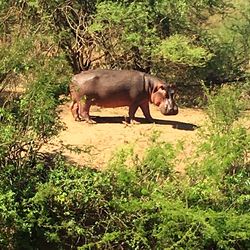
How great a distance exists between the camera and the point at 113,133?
10.7 metres

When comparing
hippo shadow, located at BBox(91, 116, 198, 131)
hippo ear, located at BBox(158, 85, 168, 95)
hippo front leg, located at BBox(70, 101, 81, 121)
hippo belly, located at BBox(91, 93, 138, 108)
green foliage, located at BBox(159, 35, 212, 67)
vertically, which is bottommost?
hippo shadow, located at BBox(91, 116, 198, 131)

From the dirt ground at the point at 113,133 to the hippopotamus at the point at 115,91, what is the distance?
0.28m

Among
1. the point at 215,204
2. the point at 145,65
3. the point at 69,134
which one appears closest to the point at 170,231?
the point at 215,204

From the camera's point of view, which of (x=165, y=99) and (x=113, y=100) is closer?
(x=113, y=100)

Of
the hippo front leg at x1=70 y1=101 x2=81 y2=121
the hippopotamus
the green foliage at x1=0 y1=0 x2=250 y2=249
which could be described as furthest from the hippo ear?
the green foliage at x1=0 y1=0 x2=250 y2=249

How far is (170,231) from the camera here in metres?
7.43

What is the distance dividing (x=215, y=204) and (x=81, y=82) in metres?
4.36

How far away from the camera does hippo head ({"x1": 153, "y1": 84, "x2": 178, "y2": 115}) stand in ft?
38.8

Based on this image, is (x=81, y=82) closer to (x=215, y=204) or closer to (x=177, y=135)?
(x=177, y=135)

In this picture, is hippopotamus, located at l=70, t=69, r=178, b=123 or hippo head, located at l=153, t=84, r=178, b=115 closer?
hippopotamus, located at l=70, t=69, r=178, b=123

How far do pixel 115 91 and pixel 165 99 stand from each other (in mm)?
996

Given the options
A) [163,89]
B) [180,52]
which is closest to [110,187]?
[163,89]

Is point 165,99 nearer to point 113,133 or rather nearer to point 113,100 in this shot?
point 113,100

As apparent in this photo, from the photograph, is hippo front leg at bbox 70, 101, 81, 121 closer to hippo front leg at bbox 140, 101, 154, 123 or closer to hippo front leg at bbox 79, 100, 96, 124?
Answer: hippo front leg at bbox 79, 100, 96, 124
